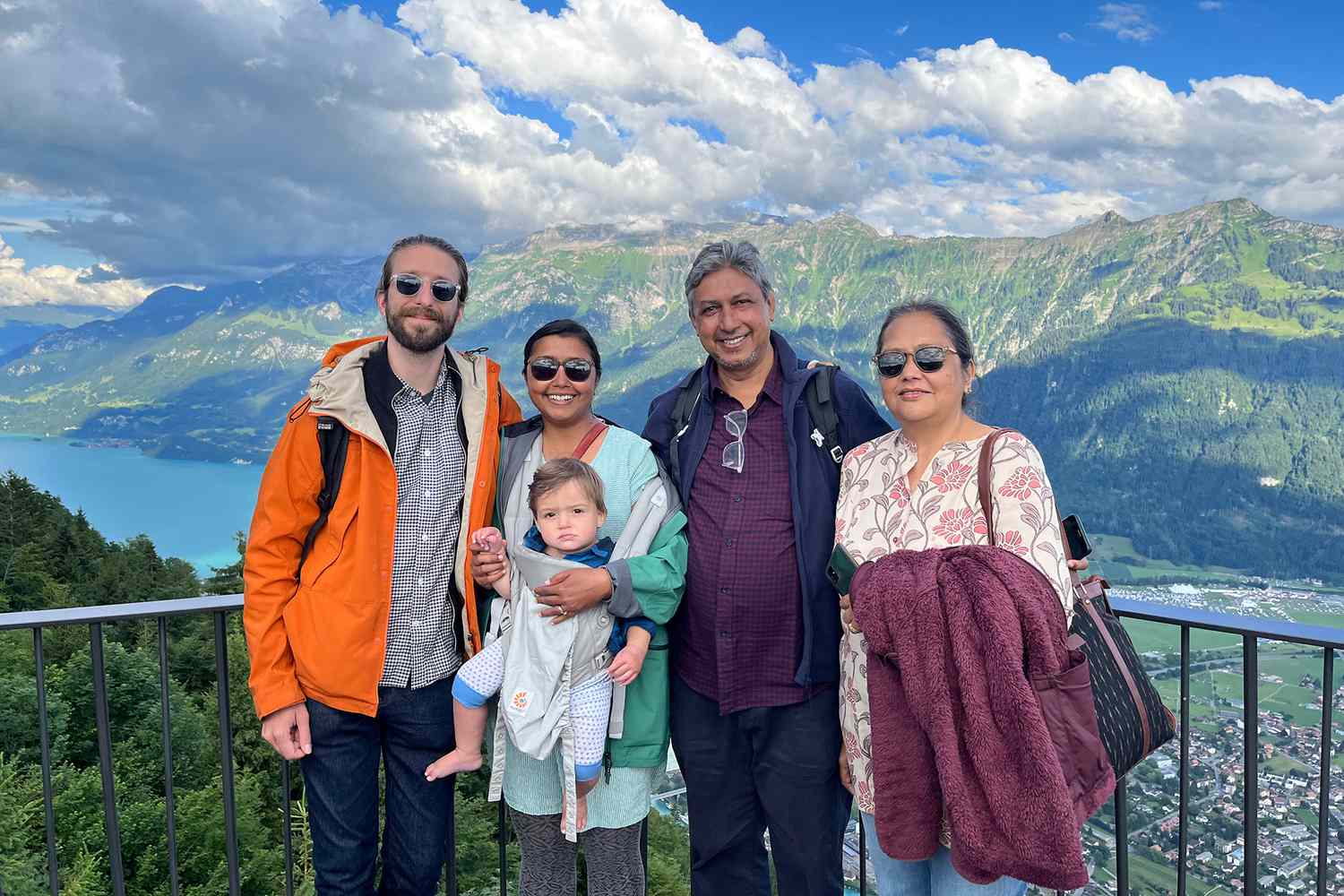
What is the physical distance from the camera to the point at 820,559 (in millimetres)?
2717

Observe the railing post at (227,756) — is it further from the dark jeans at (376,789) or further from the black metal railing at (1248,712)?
the black metal railing at (1248,712)

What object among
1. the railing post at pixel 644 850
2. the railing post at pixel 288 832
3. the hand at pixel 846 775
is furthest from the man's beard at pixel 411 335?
the hand at pixel 846 775

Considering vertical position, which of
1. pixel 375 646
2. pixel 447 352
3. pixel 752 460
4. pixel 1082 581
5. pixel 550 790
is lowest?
pixel 550 790

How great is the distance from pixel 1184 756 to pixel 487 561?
2.50 meters

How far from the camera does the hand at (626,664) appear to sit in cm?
263

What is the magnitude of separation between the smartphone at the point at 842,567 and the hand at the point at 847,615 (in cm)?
3

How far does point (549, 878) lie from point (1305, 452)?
784 feet

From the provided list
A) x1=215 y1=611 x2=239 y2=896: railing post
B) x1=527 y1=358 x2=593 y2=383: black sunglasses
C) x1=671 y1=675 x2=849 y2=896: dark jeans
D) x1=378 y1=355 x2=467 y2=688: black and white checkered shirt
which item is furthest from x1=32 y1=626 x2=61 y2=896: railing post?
x1=671 y1=675 x2=849 y2=896: dark jeans

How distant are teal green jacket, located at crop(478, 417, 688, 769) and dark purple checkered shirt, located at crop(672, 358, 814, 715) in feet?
0.30

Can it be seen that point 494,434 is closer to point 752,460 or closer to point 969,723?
point 752,460

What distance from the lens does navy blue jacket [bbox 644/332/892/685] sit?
2.71 meters

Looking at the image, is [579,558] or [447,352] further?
[447,352]

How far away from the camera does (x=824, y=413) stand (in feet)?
9.35

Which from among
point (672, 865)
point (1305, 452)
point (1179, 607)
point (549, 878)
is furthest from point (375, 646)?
point (1305, 452)
